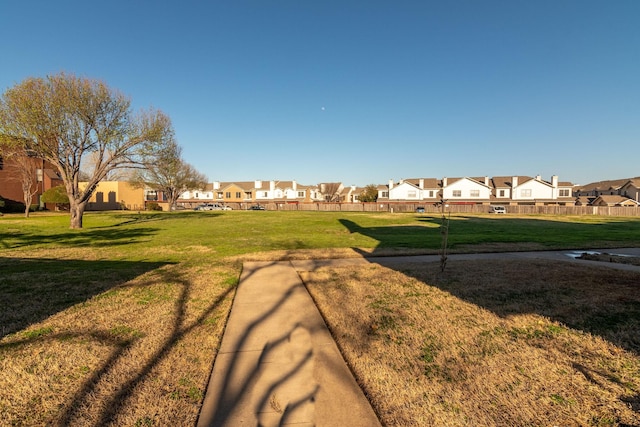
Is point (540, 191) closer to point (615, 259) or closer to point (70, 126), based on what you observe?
point (615, 259)

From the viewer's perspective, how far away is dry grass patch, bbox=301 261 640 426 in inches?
113

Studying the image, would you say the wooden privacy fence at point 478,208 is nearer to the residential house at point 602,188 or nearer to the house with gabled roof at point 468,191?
the house with gabled roof at point 468,191

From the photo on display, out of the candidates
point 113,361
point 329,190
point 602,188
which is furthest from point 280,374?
point 602,188

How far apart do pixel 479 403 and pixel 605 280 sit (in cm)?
664

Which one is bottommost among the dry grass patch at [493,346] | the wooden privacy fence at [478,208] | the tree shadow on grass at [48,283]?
the dry grass patch at [493,346]

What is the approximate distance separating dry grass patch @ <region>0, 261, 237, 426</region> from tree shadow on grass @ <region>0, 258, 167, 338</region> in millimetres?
161

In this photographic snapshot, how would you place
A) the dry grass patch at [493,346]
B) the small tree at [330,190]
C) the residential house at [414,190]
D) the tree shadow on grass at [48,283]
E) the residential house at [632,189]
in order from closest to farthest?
1. the dry grass patch at [493,346]
2. the tree shadow on grass at [48,283]
3. the residential house at [632,189]
4. the residential house at [414,190]
5. the small tree at [330,190]

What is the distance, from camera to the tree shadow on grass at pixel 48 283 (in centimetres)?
513

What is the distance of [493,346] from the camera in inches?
161

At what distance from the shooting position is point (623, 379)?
10.9ft

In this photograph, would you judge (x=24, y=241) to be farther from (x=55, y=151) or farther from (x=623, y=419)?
(x=623, y=419)

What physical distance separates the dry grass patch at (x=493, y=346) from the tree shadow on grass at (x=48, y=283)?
4.62 m

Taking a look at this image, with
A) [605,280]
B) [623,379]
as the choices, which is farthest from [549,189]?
[623,379]

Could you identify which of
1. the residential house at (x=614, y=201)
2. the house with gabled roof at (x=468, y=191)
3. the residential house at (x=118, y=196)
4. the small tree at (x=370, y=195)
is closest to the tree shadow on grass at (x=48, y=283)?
the residential house at (x=118, y=196)
